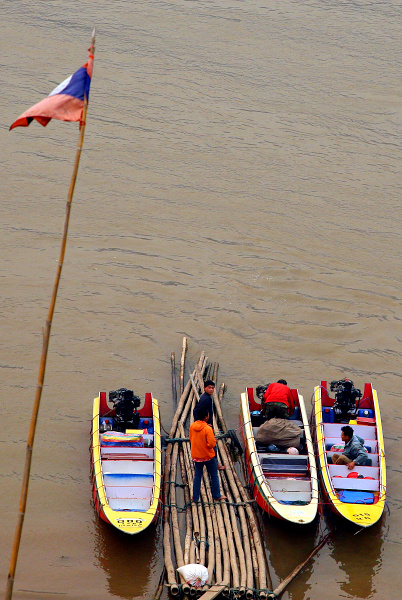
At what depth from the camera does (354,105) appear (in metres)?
23.5

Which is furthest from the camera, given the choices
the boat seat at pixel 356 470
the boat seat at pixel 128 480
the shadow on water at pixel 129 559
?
the boat seat at pixel 356 470

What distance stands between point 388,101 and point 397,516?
1597 centimetres

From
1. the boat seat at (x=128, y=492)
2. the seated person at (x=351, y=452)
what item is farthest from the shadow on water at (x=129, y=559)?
the seated person at (x=351, y=452)

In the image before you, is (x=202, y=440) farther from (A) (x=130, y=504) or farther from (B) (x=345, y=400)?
(B) (x=345, y=400)

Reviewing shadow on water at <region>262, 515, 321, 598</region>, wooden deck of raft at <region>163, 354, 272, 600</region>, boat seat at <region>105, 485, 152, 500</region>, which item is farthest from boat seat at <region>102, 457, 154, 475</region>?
shadow on water at <region>262, 515, 321, 598</region>

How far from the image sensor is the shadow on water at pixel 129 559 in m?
9.59

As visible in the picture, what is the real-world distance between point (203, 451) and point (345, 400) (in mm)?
3178

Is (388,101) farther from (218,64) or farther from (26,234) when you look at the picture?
(26,234)

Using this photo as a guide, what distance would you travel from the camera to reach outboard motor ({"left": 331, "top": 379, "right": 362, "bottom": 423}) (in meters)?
12.2

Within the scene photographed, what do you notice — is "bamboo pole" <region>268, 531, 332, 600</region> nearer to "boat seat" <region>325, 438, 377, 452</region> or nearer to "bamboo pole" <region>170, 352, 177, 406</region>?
"boat seat" <region>325, 438, 377, 452</region>

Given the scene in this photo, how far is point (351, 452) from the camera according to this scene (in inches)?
438

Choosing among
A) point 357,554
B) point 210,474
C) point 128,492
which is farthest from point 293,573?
point 128,492

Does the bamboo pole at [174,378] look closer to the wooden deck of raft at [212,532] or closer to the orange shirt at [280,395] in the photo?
the wooden deck of raft at [212,532]

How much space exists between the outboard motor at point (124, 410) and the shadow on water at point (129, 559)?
1595 mm
